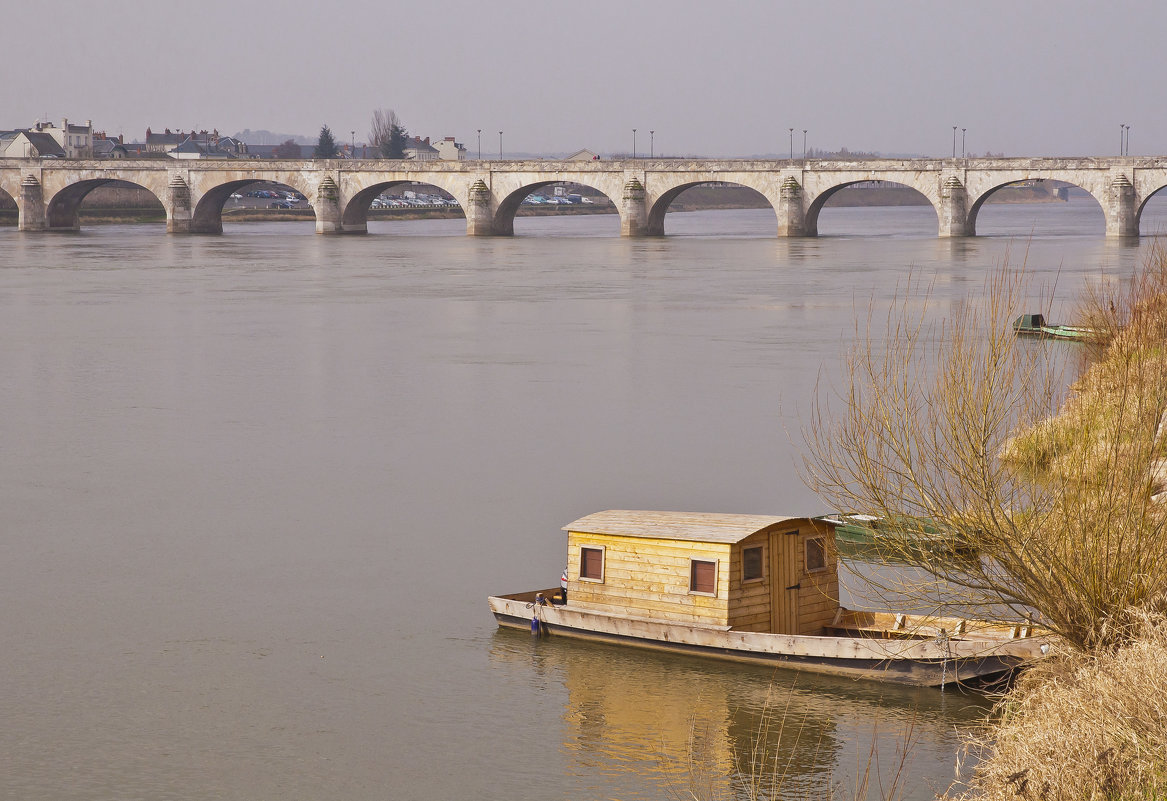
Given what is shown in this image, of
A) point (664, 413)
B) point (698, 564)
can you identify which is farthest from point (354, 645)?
point (664, 413)

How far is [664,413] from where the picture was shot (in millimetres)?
28984

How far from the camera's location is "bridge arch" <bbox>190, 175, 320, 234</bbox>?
3723 inches

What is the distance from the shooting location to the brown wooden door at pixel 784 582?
15070 millimetres

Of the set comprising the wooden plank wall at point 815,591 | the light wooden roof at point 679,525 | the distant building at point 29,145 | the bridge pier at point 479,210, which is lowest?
the wooden plank wall at point 815,591

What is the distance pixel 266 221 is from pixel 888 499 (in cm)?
12295

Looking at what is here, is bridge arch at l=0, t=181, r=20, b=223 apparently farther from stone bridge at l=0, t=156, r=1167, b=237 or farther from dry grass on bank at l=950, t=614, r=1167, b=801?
dry grass on bank at l=950, t=614, r=1167, b=801

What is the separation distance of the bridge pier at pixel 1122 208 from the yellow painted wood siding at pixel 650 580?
232ft

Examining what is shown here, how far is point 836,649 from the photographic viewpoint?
46.9 ft

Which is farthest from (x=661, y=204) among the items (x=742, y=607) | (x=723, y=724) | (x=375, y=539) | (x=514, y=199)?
(x=723, y=724)

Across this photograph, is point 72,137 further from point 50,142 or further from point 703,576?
point 703,576

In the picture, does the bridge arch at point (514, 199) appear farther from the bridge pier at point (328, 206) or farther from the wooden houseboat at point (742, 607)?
the wooden houseboat at point (742, 607)

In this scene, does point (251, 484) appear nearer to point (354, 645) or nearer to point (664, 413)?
point (354, 645)

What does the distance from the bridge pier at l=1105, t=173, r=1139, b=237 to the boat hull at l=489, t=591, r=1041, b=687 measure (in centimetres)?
7089

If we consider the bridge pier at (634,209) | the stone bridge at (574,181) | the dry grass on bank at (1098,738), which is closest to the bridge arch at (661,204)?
the stone bridge at (574,181)
